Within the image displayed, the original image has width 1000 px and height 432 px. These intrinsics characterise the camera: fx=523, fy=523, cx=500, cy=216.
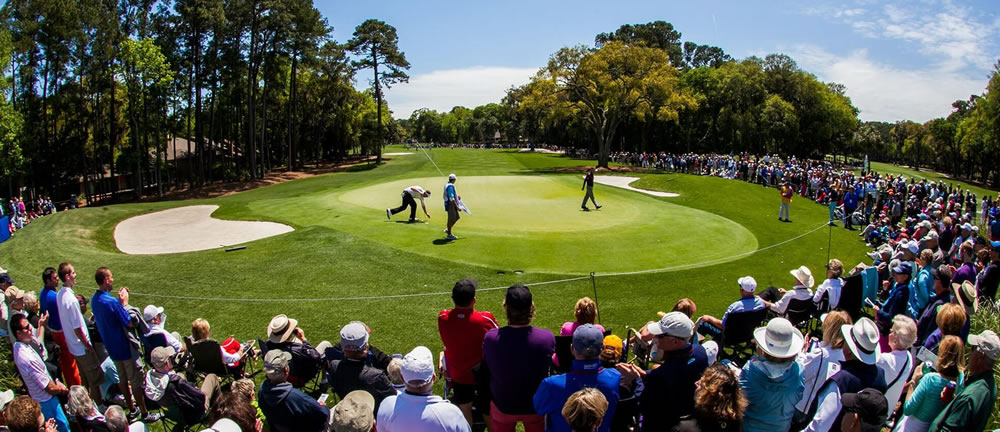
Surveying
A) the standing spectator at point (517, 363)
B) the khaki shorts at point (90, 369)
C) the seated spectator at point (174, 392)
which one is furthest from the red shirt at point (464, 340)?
the khaki shorts at point (90, 369)

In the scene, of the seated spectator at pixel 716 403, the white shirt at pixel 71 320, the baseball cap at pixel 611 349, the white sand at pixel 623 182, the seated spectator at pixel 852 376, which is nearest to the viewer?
the seated spectator at pixel 716 403

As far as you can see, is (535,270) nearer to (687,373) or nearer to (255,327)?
(255,327)

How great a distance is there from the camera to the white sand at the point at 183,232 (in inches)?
700

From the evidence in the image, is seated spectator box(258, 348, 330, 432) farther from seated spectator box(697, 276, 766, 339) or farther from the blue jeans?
seated spectator box(697, 276, 766, 339)

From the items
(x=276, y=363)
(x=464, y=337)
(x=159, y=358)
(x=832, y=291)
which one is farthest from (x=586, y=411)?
(x=832, y=291)

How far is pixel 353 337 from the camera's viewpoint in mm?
5609

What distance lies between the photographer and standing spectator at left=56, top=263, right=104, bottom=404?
737 cm

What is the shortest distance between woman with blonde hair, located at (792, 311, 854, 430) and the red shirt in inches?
137

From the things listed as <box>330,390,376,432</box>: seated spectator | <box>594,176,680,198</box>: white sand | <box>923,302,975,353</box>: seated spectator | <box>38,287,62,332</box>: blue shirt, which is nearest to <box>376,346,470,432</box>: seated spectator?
<box>330,390,376,432</box>: seated spectator

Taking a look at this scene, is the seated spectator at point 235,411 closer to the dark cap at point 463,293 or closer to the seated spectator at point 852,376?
the dark cap at point 463,293

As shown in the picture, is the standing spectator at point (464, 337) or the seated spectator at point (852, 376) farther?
the standing spectator at point (464, 337)

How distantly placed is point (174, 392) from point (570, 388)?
5.04m

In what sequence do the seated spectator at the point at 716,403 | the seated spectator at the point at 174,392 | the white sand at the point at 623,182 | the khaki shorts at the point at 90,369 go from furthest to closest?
the white sand at the point at 623,182 < the khaki shorts at the point at 90,369 < the seated spectator at the point at 174,392 < the seated spectator at the point at 716,403

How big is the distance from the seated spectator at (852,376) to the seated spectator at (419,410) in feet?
10.8
